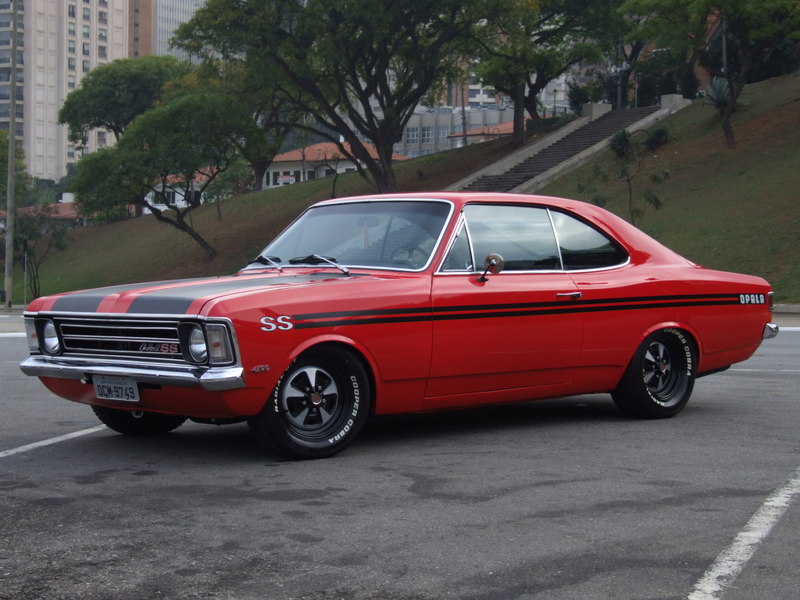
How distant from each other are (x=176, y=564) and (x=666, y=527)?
2.09m

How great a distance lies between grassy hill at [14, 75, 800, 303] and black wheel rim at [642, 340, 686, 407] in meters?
21.1

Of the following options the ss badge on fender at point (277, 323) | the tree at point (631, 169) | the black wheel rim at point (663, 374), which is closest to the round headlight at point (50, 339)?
the ss badge on fender at point (277, 323)

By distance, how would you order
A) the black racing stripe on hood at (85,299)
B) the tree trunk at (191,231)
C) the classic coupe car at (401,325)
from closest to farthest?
the classic coupe car at (401,325)
the black racing stripe on hood at (85,299)
the tree trunk at (191,231)

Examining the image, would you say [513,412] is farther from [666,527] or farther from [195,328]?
[666,527]

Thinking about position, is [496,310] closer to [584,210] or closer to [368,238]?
[368,238]

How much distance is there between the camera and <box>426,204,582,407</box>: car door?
7.29 meters

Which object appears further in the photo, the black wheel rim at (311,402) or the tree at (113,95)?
the tree at (113,95)

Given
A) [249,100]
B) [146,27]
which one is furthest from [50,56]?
[249,100]

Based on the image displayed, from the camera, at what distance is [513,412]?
895cm

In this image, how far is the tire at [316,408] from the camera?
657cm

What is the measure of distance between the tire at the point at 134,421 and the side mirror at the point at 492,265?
7.06 feet

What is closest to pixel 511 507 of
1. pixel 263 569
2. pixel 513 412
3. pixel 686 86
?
pixel 263 569

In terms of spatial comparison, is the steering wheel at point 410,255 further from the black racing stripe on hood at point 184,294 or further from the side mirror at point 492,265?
the black racing stripe on hood at point 184,294

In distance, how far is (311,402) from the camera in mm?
6711
